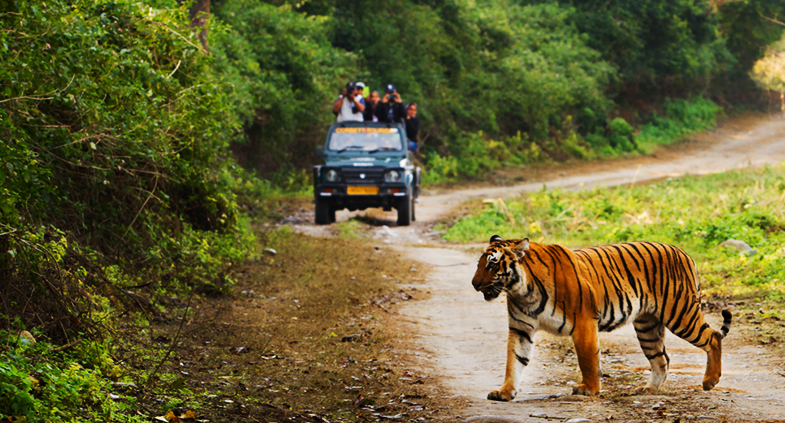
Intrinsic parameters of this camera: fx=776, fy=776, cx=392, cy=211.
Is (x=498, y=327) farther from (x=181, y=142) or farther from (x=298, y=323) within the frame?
(x=181, y=142)

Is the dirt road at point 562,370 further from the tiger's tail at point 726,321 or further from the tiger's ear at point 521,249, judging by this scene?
the tiger's ear at point 521,249

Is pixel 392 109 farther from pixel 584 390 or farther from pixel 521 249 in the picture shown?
pixel 584 390

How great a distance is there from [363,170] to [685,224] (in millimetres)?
6430

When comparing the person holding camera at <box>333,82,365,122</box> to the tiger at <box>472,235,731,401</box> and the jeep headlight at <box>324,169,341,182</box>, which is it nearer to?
the jeep headlight at <box>324,169,341,182</box>

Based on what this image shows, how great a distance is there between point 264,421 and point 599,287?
8.19 ft

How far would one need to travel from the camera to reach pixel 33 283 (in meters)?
5.50

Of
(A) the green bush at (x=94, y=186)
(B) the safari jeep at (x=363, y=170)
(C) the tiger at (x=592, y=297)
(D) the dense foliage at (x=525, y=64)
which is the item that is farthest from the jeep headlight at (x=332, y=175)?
(C) the tiger at (x=592, y=297)

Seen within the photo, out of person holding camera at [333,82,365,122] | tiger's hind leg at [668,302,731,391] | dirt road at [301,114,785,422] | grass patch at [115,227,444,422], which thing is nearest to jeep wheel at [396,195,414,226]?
person holding camera at [333,82,365,122]

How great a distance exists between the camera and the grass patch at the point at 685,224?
10.1 metres

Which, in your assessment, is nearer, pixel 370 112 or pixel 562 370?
pixel 562 370

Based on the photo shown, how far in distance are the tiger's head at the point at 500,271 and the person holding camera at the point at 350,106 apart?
39.6 ft

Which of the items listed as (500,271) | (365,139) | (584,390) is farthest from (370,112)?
(584,390)

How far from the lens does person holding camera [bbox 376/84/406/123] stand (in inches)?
691

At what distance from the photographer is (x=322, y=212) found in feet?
55.5
